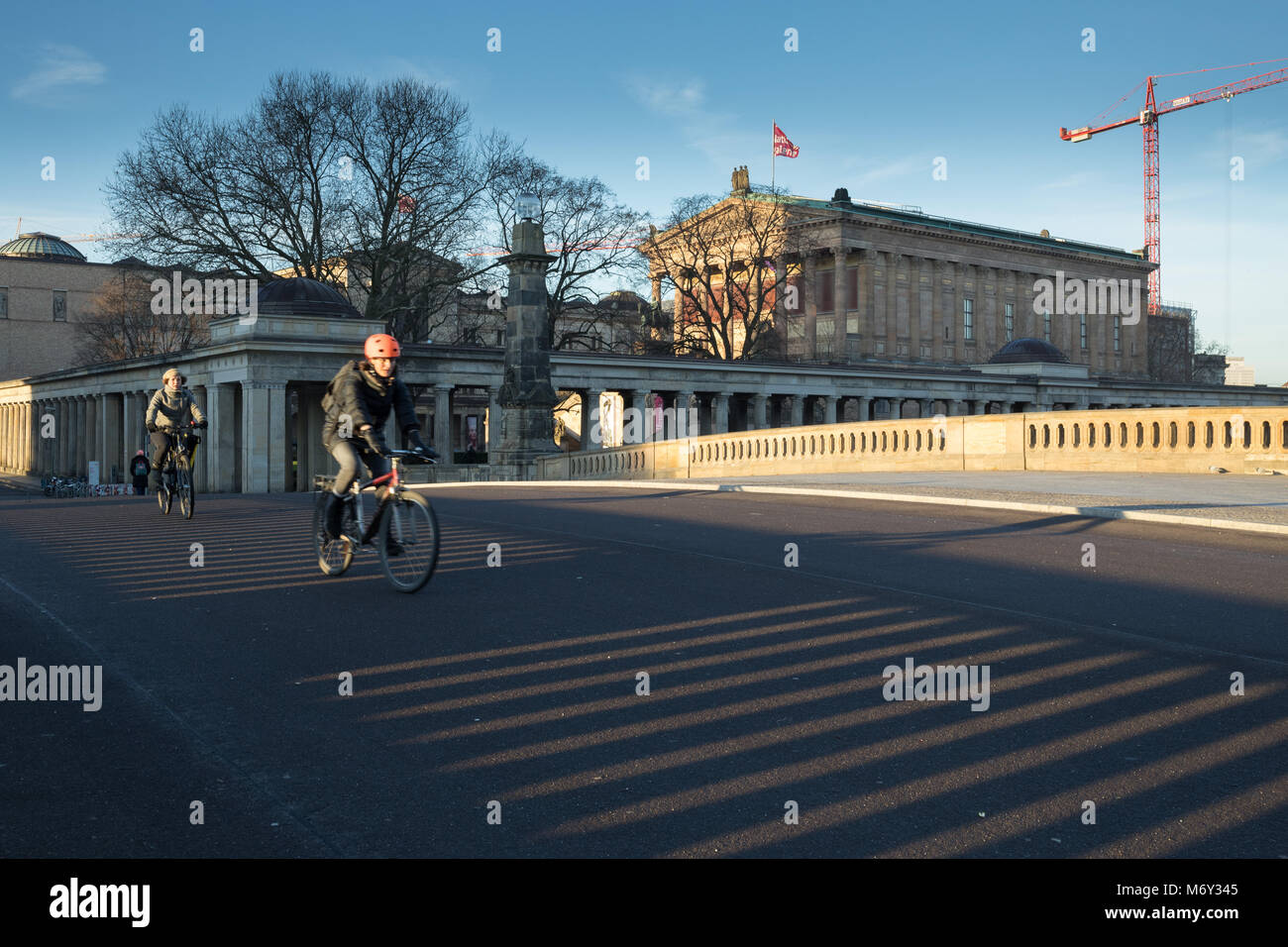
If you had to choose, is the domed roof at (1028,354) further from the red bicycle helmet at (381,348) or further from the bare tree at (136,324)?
the red bicycle helmet at (381,348)

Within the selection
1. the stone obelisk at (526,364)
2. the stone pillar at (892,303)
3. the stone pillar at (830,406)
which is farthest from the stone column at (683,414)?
the stone pillar at (892,303)

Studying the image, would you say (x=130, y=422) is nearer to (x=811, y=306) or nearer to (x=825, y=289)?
(x=811, y=306)

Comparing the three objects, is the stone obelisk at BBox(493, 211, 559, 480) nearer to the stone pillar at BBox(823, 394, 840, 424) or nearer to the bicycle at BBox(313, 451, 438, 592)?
the stone pillar at BBox(823, 394, 840, 424)

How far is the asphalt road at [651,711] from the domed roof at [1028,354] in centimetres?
6795

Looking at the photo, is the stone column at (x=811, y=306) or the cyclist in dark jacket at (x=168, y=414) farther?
the stone column at (x=811, y=306)

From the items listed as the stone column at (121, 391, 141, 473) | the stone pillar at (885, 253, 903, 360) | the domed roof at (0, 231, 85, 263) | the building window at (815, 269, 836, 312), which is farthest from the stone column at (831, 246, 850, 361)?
the domed roof at (0, 231, 85, 263)

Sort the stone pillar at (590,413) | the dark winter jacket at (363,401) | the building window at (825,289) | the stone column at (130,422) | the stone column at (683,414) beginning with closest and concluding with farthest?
the dark winter jacket at (363,401), the stone pillar at (590,413), the stone column at (683,414), the stone column at (130,422), the building window at (825,289)

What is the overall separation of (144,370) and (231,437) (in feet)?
34.7

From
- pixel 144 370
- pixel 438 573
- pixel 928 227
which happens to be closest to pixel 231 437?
pixel 144 370

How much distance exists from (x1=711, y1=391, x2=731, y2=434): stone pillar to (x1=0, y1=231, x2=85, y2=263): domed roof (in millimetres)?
67683

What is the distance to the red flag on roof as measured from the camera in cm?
8231

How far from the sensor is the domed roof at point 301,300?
45.9 meters

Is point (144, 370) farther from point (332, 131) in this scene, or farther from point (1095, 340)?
point (1095, 340)
